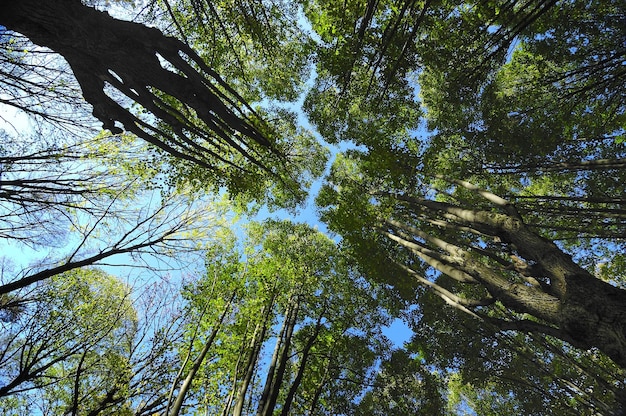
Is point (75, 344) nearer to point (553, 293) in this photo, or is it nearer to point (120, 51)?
point (120, 51)

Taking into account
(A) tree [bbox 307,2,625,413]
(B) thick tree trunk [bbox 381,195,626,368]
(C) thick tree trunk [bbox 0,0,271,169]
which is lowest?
(B) thick tree trunk [bbox 381,195,626,368]

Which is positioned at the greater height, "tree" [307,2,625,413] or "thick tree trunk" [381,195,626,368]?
"tree" [307,2,625,413]

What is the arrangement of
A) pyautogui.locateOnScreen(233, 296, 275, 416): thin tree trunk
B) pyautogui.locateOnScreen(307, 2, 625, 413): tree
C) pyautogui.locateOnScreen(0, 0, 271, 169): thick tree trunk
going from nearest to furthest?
pyautogui.locateOnScreen(0, 0, 271, 169): thick tree trunk
pyautogui.locateOnScreen(307, 2, 625, 413): tree
pyautogui.locateOnScreen(233, 296, 275, 416): thin tree trunk

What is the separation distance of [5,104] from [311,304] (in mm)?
8030

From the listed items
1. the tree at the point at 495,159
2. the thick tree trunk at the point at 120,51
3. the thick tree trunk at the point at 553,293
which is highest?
the tree at the point at 495,159

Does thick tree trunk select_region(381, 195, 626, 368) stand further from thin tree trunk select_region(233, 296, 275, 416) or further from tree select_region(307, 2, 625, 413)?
thin tree trunk select_region(233, 296, 275, 416)

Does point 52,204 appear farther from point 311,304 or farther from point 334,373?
point 334,373

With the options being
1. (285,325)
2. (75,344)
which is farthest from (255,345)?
(75,344)

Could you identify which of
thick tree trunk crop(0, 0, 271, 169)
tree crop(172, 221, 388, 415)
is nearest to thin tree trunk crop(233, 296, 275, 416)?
tree crop(172, 221, 388, 415)

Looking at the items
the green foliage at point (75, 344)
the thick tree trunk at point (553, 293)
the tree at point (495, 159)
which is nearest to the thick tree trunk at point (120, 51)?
the tree at point (495, 159)

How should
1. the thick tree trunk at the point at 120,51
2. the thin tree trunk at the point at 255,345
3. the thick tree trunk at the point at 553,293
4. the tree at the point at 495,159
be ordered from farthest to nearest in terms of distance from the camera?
the thin tree trunk at the point at 255,345 < the tree at the point at 495,159 < the thick tree trunk at the point at 553,293 < the thick tree trunk at the point at 120,51

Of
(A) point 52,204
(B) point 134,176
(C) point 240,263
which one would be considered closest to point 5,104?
(A) point 52,204

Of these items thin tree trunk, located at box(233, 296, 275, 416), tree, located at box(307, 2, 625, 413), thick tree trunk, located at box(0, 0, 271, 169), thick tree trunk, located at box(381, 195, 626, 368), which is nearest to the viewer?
thick tree trunk, located at box(0, 0, 271, 169)

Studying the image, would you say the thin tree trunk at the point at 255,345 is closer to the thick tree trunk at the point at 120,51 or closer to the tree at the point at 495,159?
the tree at the point at 495,159
